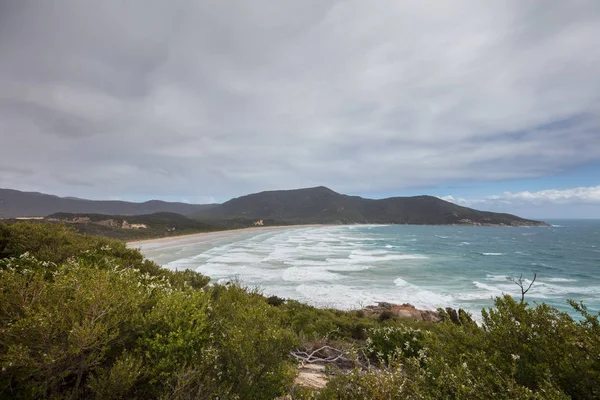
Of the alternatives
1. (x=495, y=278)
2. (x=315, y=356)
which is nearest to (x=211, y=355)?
(x=315, y=356)

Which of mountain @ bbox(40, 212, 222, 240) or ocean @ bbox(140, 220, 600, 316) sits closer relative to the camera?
ocean @ bbox(140, 220, 600, 316)

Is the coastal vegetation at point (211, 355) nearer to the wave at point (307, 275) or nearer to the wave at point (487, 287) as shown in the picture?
the wave at point (307, 275)

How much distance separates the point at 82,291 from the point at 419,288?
2705 cm

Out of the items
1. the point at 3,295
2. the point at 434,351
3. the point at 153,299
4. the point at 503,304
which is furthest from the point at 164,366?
the point at 503,304

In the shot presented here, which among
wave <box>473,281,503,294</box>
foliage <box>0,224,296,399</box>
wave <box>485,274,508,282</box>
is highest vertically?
foliage <box>0,224,296,399</box>

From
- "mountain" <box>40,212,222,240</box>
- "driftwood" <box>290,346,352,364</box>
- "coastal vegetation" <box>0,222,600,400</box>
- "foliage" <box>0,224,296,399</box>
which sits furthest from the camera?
"mountain" <box>40,212,222,240</box>

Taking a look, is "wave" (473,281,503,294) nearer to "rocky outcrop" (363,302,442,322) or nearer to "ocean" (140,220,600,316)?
"ocean" (140,220,600,316)

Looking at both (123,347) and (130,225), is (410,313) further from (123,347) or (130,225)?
(130,225)

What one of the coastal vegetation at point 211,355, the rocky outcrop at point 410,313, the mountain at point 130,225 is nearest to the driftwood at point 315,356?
the coastal vegetation at point 211,355

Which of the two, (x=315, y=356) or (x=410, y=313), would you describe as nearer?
(x=315, y=356)

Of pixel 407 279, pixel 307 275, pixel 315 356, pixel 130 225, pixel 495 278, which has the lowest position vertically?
pixel 495 278

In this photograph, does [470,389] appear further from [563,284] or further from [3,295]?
[563,284]

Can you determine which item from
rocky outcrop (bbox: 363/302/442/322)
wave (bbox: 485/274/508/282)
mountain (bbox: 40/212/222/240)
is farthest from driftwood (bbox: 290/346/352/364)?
mountain (bbox: 40/212/222/240)

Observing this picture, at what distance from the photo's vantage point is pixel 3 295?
12.0ft
